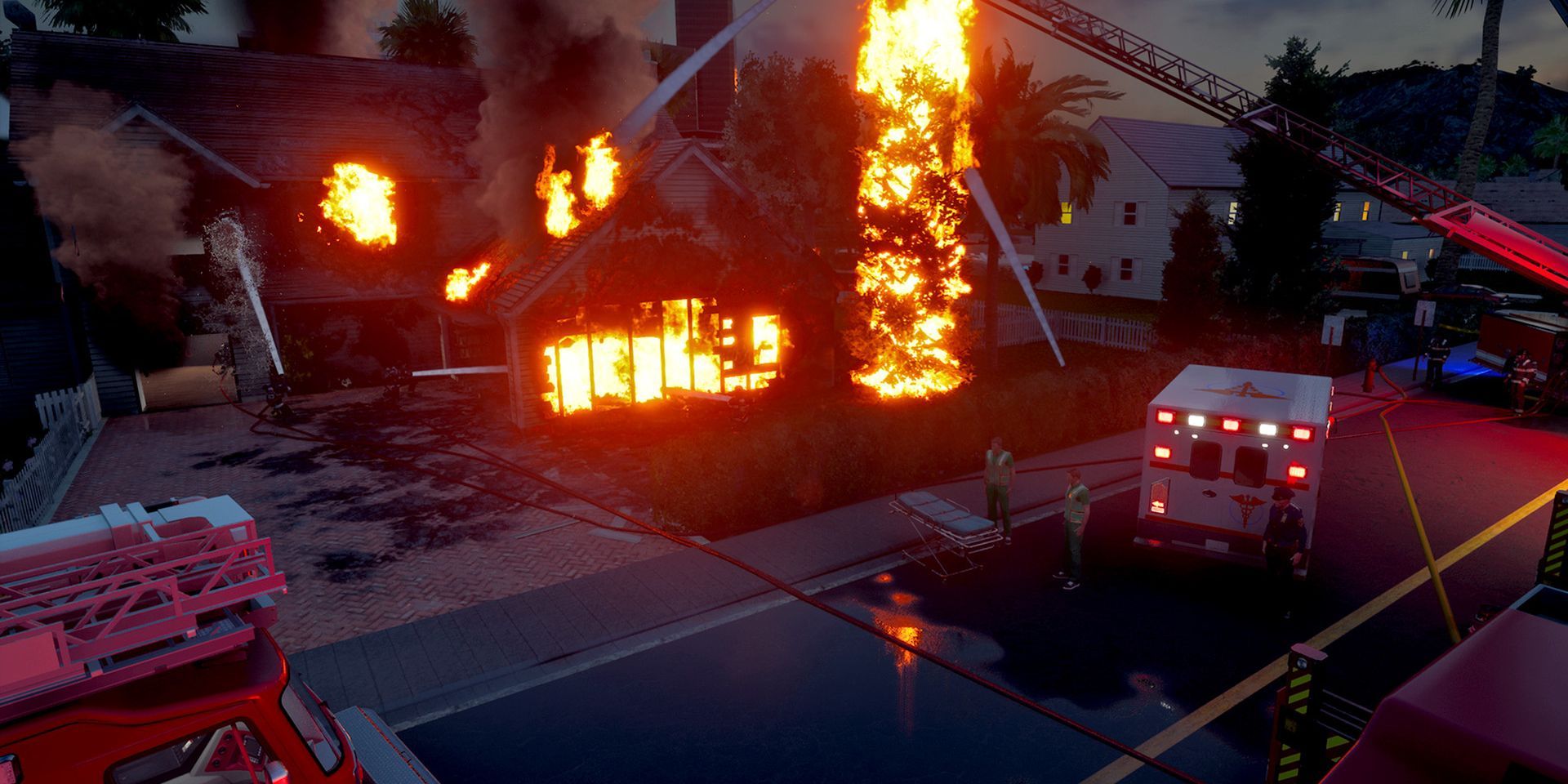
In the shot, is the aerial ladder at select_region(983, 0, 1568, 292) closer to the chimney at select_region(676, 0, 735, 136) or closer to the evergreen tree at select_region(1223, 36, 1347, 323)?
the evergreen tree at select_region(1223, 36, 1347, 323)

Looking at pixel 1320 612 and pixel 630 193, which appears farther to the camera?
pixel 630 193

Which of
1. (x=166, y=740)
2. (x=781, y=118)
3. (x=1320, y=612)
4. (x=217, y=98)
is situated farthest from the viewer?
(x=781, y=118)

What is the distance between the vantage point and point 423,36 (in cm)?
5097

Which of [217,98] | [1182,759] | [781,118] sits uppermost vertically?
[781,118]

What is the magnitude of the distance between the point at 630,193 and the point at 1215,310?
18.9 meters

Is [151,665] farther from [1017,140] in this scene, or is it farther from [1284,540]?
[1017,140]

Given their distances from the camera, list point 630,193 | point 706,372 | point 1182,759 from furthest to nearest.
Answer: point 706,372 < point 630,193 < point 1182,759

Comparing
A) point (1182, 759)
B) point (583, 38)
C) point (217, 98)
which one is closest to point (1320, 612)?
point (1182, 759)

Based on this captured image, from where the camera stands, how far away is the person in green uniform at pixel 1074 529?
10727 millimetres

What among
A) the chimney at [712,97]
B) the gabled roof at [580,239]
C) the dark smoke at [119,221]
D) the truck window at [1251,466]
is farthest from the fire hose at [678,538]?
the chimney at [712,97]

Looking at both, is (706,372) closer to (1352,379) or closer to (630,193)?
(630,193)

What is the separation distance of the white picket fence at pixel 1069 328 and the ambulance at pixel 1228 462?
17746 millimetres

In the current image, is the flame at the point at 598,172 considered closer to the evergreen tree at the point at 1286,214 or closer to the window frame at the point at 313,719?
the window frame at the point at 313,719

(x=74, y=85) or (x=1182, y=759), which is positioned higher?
(x=74, y=85)
